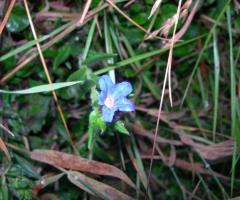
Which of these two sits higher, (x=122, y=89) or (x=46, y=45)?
(x=46, y=45)

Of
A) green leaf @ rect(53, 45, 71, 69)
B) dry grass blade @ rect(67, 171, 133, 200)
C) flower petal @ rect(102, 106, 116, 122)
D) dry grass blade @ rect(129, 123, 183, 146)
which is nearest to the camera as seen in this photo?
flower petal @ rect(102, 106, 116, 122)

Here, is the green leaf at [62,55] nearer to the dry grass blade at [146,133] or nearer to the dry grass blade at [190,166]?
the dry grass blade at [146,133]

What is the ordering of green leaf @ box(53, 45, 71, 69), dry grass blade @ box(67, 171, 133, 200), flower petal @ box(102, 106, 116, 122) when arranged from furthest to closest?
green leaf @ box(53, 45, 71, 69) → dry grass blade @ box(67, 171, 133, 200) → flower petal @ box(102, 106, 116, 122)

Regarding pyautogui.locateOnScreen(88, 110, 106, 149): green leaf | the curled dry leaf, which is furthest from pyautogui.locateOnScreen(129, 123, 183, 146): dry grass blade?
pyautogui.locateOnScreen(88, 110, 106, 149): green leaf

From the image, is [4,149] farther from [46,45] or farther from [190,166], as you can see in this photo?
[190,166]

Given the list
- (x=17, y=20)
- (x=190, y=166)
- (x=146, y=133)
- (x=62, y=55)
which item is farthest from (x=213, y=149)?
(x=17, y=20)

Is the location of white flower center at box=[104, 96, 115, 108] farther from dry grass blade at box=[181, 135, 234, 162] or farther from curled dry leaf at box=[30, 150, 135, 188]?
dry grass blade at box=[181, 135, 234, 162]

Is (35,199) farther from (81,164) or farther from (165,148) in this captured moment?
(165,148)

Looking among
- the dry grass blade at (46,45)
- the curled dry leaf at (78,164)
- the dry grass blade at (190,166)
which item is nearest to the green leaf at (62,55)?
the dry grass blade at (46,45)
